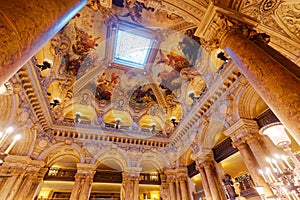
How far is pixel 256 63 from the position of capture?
2.26 meters

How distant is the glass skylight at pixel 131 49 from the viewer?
873 centimetres

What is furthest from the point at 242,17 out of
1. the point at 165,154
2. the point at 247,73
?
the point at 165,154

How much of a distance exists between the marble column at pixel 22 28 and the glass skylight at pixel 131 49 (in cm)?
728

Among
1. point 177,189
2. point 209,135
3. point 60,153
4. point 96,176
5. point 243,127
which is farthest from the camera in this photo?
point 96,176

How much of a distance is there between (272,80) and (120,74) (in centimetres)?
913

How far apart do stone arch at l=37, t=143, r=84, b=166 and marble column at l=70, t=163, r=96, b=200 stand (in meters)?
0.49

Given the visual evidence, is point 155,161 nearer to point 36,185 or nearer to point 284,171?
point 36,185

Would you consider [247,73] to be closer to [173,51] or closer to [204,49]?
[204,49]

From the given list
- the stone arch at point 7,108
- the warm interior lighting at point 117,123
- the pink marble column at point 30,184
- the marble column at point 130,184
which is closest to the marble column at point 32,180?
the pink marble column at point 30,184

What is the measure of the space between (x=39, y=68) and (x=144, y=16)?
532cm

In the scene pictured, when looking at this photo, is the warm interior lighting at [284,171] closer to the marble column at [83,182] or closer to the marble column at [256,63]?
the marble column at [256,63]

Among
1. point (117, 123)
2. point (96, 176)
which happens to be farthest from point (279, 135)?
point (117, 123)

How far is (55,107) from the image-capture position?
832 centimetres

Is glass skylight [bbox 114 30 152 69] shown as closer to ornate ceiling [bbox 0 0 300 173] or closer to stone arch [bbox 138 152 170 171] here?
ornate ceiling [bbox 0 0 300 173]
